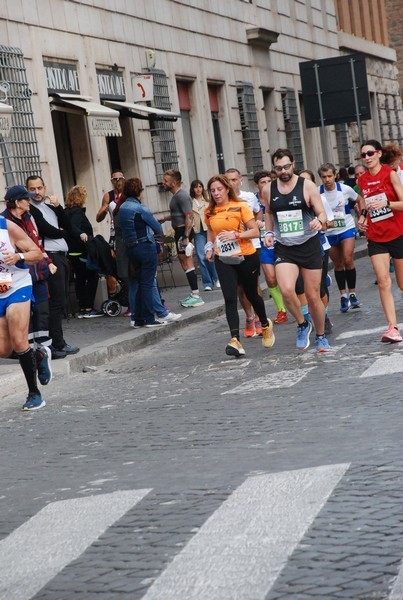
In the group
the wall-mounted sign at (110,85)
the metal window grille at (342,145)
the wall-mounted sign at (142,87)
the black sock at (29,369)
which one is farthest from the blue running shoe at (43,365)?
the metal window grille at (342,145)

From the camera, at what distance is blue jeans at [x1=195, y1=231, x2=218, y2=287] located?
21078 millimetres

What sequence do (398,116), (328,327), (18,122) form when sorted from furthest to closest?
(398,116)
(18,122)
(328,327)

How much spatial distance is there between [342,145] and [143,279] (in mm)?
26292

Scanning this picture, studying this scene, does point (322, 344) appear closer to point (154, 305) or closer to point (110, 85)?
point (154, 305)

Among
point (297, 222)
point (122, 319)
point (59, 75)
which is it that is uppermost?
point (59, 75)

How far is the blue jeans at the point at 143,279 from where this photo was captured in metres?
16.4

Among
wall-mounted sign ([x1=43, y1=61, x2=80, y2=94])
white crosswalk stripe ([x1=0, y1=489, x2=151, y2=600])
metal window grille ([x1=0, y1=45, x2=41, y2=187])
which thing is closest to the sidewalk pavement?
metal window grille ([x1=0, y1=45, x2=41, y2=187])

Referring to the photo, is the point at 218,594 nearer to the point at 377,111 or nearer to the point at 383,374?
the point at 383,374

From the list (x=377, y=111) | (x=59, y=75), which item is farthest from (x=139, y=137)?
(x=377, y=111)

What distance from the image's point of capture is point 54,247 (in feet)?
49.3

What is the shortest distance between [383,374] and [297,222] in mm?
2250

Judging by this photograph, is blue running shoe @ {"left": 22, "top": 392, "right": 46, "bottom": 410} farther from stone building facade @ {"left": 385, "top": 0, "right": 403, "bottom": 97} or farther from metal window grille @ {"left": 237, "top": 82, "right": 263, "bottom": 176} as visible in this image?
stone building facade @ {"left": 385, "top": 0, "right": 403, "bottom": 97}

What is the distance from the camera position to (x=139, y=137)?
25.4 metres

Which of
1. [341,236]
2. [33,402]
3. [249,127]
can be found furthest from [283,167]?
[249,127]
